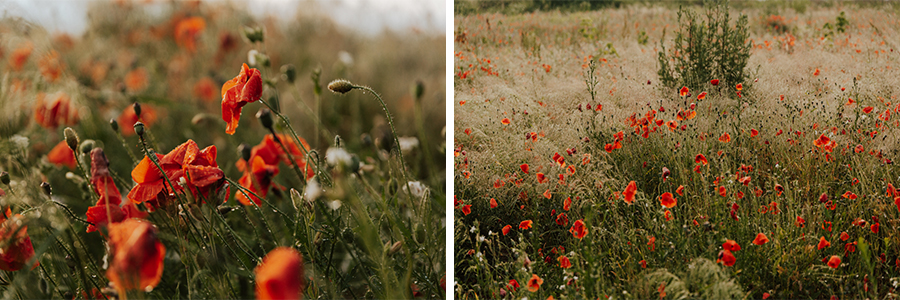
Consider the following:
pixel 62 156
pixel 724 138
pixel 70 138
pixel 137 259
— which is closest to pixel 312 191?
pixel 137 259

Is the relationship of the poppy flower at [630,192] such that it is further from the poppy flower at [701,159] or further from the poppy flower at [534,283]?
the poppy flower at [534,283]

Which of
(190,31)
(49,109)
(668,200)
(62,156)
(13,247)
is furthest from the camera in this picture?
(190,31)

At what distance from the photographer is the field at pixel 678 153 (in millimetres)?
1548

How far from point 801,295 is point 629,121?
0.68m

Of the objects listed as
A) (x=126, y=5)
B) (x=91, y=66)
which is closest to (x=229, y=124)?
(x=91, y=66)

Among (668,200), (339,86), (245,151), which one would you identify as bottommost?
(668,200)

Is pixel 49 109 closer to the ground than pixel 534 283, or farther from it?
farther from it

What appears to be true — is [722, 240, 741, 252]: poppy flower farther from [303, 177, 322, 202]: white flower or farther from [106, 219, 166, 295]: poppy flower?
[106, 219, 166, 295]: poppy flower

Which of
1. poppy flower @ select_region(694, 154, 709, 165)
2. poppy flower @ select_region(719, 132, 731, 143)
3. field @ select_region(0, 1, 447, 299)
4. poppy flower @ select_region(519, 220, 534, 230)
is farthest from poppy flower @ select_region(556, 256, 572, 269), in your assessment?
poppy flower @ select_region(719, 132, 731, 143)

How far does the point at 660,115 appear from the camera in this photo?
1706 millimetres

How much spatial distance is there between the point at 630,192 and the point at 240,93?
3.66 ft

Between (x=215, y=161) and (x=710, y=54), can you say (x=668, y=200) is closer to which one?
(x=710, y=54)

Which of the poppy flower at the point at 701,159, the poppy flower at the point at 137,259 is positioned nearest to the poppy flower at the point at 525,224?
the poppy flower at the point at 701,159

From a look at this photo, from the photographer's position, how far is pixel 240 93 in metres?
1.26
